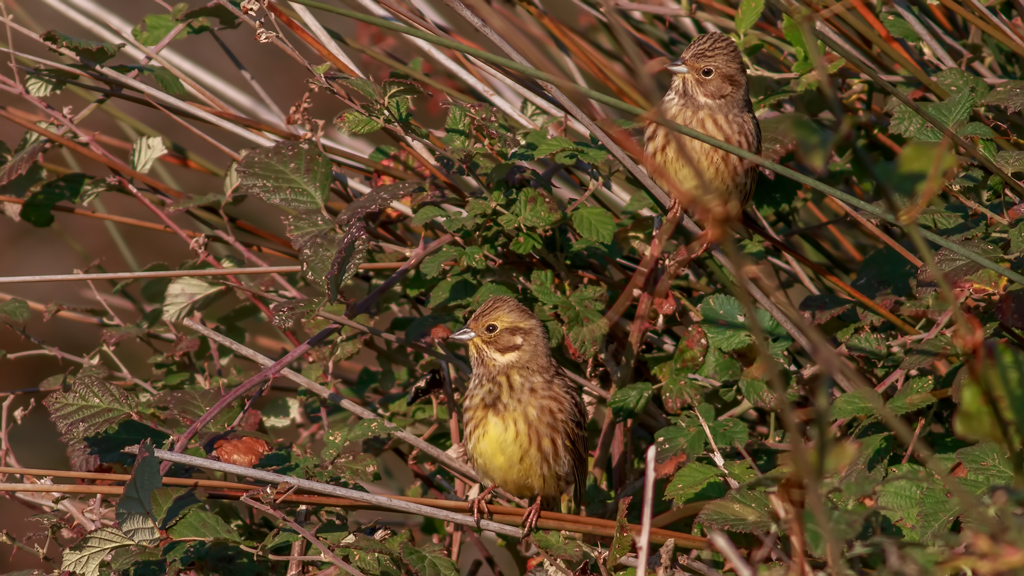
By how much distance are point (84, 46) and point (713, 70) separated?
2.15 meters

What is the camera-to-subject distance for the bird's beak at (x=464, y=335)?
3221mm

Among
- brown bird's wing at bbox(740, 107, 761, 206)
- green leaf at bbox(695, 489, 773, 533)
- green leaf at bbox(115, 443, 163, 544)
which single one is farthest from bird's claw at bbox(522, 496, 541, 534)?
brown bird's wing at bbox(740, 107, 761, 206)

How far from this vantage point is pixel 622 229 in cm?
341

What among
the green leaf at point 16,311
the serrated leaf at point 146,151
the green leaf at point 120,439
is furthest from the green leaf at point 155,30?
the green leaf at point 120,439

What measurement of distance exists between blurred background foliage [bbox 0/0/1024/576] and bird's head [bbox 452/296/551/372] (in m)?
0.08

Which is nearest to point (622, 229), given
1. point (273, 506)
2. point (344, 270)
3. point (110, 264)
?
point (344, 270)

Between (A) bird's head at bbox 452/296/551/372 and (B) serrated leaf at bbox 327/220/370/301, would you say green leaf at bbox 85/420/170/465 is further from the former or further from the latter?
(A) bird's head at bbox 452/296/551/372

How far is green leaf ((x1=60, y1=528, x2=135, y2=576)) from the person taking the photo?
243 cm

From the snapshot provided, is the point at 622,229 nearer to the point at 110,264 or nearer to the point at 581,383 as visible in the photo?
the point at 581,383

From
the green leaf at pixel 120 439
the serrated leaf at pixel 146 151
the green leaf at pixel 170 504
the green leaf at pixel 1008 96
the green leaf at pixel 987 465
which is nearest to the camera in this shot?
the green leaf at pixel 987 465

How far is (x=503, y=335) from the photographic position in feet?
10.8

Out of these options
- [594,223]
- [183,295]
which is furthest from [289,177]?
[594,223]

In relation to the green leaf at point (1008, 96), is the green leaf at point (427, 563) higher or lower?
lower

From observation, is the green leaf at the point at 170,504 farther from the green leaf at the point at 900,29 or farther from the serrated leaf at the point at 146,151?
the green leaf at the point at 900,29
